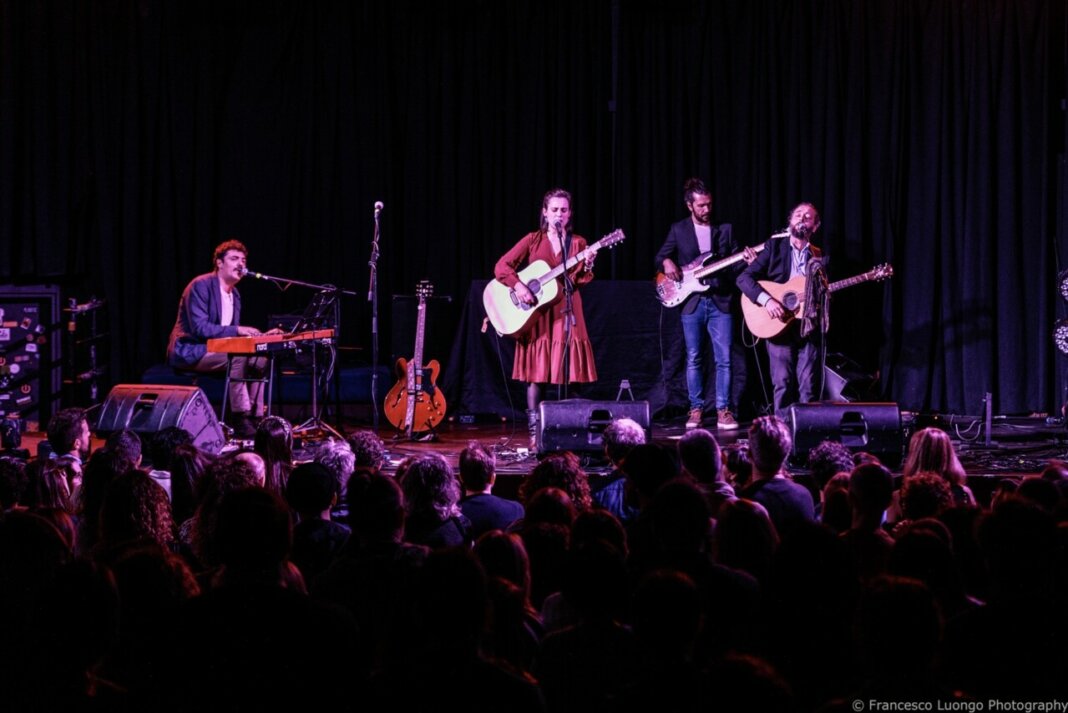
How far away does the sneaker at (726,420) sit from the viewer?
9984 millimetres

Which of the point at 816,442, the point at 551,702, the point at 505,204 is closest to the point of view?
the point at 551,702

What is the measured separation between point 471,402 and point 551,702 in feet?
28.1

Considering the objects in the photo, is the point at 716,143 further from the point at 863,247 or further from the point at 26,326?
the point at 26,326

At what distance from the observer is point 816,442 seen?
739 cm

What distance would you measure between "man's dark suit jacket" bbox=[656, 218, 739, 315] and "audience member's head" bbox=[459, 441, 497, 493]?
18.0 ft

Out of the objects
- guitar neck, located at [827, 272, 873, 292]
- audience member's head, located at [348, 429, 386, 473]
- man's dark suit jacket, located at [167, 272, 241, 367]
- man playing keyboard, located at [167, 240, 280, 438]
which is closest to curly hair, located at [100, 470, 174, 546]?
audience member's head, located at [348, 429, 386, 473]

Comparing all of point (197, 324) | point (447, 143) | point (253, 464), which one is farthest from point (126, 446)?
point (447, 143)

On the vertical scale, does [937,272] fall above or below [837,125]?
below

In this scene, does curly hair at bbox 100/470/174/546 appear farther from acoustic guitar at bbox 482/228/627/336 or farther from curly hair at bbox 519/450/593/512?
acoustic guitar at bbox 482/228/627/336

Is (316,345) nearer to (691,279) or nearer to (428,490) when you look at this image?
(691,279)

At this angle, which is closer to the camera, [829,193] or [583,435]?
[583,435]

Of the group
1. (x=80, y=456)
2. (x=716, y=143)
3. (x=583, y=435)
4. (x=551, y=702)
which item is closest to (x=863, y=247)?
(x=716, y=143)

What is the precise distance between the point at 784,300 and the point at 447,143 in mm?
4138

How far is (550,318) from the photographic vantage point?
928cm
